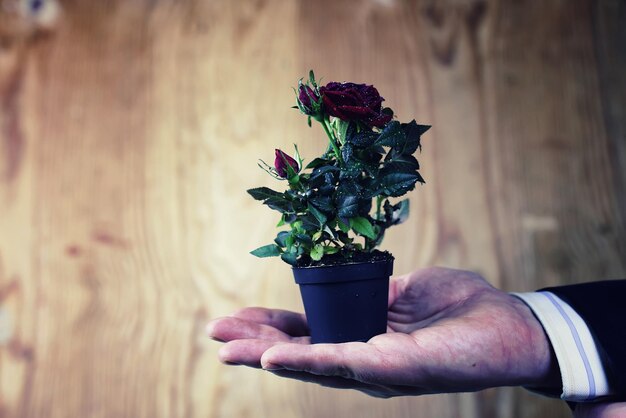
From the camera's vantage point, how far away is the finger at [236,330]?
96 centimetres

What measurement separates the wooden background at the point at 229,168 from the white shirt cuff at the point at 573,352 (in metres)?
0.62

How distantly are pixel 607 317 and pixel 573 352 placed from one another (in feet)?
0.26

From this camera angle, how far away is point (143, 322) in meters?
1.60

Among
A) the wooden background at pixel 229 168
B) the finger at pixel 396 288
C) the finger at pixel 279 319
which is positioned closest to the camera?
the finger at pixel 279 319

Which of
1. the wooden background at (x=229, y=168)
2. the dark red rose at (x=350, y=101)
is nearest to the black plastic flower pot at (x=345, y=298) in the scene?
the dark red rose at (x=350, y=101)

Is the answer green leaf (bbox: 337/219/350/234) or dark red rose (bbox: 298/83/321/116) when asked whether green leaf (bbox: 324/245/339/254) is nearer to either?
green leaf (bbox: 337/219/350/234)

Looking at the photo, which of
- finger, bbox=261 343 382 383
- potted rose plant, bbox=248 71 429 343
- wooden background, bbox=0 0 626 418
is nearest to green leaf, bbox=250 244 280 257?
potted rose plant, bbox=248 71 429 343

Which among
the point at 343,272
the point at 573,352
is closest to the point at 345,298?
the point at 343,272

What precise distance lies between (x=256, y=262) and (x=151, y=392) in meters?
0.42

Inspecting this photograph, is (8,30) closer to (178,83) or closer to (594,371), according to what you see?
(178,83)

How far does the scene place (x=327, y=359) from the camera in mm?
776

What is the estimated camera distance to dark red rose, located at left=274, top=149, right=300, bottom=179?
0.93 meters

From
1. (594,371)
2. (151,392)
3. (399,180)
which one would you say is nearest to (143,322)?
(151,392)

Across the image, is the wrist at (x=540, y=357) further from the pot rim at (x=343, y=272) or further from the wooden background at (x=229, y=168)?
the wooden background at (x=229, y=168)
